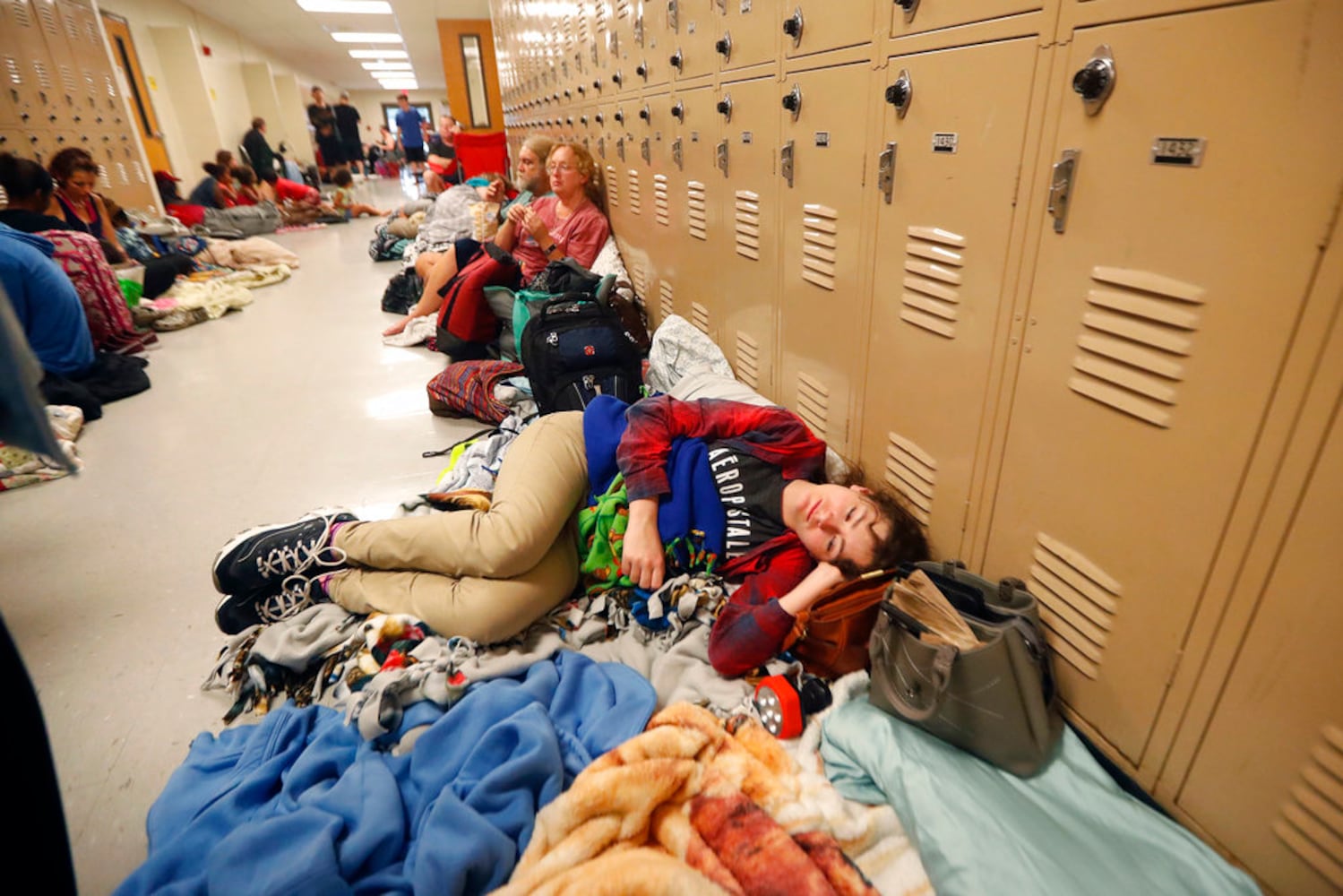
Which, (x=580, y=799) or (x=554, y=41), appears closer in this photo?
(x=580, y=799)

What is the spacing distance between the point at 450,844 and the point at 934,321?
1.43m

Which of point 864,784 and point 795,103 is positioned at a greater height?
point 795,103

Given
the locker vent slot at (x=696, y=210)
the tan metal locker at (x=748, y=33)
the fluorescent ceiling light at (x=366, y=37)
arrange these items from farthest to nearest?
the fluorescent ceiling light at (x=366, y=37) → the locker vent slot at (x=696, y=210) → the tan metal locker at (x=748, y=33)

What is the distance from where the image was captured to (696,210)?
281cm

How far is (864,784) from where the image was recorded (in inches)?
53.3

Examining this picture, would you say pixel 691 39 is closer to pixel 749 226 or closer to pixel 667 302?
pixel 749 226

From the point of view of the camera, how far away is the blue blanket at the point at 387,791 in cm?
116

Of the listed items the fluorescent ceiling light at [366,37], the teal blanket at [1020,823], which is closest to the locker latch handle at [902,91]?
the teal blanket at [1020,823]

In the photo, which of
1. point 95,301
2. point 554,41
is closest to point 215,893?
point 95,301

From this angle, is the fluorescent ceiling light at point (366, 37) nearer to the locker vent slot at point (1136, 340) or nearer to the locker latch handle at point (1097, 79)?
the locker latch handle at point (1097, 79)

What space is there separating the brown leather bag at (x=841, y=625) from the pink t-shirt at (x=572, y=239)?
2.80 m

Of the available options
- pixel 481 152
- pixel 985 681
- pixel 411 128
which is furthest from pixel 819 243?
pixel 411 128

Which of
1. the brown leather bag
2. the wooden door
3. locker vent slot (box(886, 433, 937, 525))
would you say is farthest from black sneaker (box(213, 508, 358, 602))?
the wooden door

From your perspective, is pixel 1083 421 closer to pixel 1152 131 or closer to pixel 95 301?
pixel 1152 131
